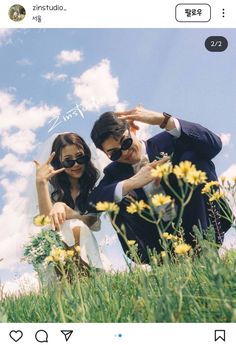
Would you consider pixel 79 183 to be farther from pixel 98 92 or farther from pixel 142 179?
pixel 98 92

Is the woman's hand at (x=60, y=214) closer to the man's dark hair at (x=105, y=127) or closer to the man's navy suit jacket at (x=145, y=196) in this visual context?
the man's navy suit jacket at (x=145, y=196)

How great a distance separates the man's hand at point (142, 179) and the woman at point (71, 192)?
132 mm

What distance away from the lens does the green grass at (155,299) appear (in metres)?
1.06

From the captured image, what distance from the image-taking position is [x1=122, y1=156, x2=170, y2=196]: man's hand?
1996mm

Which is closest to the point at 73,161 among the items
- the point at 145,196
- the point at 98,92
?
the point at 145,196

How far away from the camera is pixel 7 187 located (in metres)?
1.73

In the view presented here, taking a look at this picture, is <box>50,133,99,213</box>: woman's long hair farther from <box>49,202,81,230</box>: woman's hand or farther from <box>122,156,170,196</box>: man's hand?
<box>122,156,170,196</box>: man's hand

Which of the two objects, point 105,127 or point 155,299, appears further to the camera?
point 105,127

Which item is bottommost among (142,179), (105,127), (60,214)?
(60,214)

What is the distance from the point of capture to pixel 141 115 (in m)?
1.77
